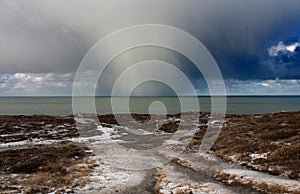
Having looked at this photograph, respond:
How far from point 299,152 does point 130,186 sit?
17826 mm

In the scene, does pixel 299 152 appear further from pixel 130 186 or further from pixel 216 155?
pixel 130 186

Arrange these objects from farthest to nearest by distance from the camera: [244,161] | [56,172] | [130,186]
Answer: [244,161] → [56,172] → [130,186]

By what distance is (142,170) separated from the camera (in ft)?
100

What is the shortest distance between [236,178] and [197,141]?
2172 cm

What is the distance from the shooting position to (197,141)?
46.0 meters

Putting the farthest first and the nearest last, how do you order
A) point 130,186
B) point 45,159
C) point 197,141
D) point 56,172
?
point 197,141, point 45,159, point 56,172, point 130,186

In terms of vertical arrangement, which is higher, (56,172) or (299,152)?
(299,152)

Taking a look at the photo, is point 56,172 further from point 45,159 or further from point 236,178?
point 236,178

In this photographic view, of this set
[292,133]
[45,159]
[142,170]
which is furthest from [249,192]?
[45,159]

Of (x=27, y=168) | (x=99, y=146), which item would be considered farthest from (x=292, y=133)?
(x=27, y=168)

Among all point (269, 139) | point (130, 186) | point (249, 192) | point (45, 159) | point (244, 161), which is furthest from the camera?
point (269, 139)

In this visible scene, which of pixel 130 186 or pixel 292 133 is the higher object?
pixel 292 133

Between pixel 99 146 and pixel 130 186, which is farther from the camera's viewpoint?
pixel 99 146

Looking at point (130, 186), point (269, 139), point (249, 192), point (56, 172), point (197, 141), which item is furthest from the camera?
point (197, 141)
